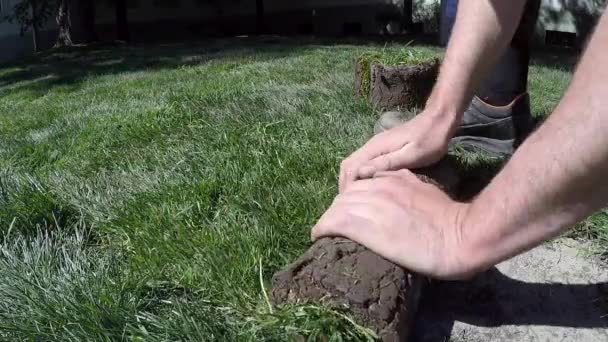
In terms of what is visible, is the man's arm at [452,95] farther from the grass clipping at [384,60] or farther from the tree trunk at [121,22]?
the tree trunk at [121,22]

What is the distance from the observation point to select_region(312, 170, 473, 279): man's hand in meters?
1.55

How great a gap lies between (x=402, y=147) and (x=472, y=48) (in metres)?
0.35

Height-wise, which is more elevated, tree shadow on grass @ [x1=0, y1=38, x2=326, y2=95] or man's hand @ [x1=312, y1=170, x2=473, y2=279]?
man's hand @ [x1=312, y1=170, x2=473, y2=279]

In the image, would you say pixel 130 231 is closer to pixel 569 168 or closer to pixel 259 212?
pixel 259 212

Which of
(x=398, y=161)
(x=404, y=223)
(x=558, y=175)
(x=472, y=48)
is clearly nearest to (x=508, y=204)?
(x=558, y=175)

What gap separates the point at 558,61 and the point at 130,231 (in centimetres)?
1070

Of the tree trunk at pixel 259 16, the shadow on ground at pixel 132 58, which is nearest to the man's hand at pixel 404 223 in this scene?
the shadow on ground at pixel 132 58

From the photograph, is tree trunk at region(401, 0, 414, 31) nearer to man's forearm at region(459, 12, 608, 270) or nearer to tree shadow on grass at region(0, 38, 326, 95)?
tree shadow on grass at region(0, 38, 326, 95)

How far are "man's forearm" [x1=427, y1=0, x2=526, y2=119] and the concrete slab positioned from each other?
49 centimetres

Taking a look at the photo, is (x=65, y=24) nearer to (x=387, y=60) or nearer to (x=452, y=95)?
(x=387, y=60)

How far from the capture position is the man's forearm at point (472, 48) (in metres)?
2.03

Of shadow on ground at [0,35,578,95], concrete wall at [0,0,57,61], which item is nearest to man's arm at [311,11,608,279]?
shadow on ground at [0,35,578,95]

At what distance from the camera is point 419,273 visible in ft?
5.47

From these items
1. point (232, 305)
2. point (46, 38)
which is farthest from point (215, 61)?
point (46, 38)
